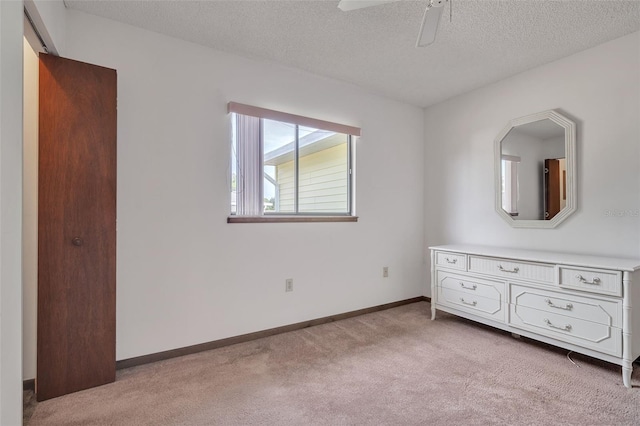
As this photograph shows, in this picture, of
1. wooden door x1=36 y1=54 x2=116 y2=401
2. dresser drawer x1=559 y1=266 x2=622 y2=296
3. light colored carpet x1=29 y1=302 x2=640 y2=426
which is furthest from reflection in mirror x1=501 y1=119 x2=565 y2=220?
wooden door x1=36 y1=54 x2=116 y2=401

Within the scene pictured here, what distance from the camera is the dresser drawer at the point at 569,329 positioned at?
6.69 ft

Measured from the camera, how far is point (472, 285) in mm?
2873

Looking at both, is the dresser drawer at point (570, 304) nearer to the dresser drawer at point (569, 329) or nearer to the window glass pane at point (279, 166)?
the dresser drawer at point (569, 329)

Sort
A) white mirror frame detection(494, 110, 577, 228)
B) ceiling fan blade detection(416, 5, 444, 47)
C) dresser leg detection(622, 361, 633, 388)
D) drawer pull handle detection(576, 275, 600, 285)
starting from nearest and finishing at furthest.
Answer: ceiling fan blade detection(416, 5, 444, 47) < dresser leg detection(622, 361, 633, 388) < drawer pull handle detection(576, 275, 600, 285) < white mirror frame detection(494, 110, 577, 228)

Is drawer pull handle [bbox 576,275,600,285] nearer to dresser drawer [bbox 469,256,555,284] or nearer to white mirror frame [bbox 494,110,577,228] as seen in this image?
dresser drawer [bbox 469,256,555,284]

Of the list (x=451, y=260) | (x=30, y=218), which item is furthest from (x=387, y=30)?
(x=30, y=218)

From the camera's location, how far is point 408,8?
2041 mm

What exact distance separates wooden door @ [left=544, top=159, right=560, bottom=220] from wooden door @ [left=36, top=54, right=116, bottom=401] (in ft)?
11.4

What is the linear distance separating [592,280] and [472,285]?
902 mm

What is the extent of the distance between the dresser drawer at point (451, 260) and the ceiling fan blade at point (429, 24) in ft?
6.42

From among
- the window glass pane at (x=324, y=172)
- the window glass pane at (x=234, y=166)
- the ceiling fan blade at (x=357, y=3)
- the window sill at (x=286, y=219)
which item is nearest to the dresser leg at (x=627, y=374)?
the window sill at (x=286, y=219)

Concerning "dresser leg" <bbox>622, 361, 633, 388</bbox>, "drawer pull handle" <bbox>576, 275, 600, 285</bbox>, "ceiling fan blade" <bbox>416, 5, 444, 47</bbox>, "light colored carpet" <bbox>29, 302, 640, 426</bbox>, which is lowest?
"light colored carpet" <bbox>29, 302, 640, 426</bbox>

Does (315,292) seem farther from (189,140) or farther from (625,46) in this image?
(625,46)

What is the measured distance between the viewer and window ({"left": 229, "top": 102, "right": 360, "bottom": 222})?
2.72 metres
